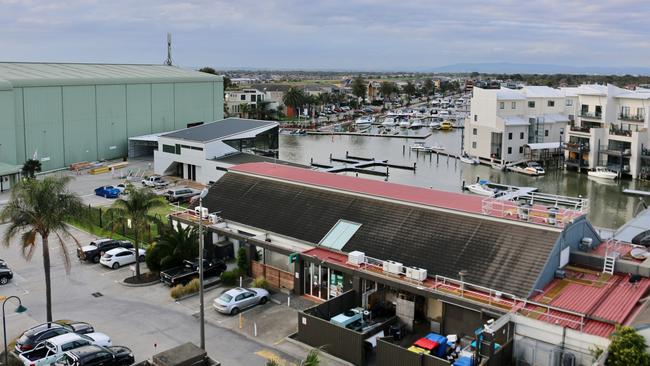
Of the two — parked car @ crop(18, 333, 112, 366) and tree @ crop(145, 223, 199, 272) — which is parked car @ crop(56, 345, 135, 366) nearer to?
parked car @ crop(18, 333, 112, 366)

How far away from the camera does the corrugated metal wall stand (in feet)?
156

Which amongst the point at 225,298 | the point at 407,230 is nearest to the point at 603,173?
the point at 407,230

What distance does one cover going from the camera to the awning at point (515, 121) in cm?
5827

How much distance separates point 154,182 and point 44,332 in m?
27.0

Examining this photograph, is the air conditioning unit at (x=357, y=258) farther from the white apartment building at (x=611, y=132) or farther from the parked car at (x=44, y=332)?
the white apartment building at (x=611, y=132)

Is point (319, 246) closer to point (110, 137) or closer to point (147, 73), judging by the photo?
point (110, 137)

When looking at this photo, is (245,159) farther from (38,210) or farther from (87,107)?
(38,210)

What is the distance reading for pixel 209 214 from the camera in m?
26.3

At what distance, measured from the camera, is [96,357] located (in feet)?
53.5

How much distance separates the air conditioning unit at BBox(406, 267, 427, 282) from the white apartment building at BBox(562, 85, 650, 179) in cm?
4089

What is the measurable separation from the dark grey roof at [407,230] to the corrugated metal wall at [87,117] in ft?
91.6

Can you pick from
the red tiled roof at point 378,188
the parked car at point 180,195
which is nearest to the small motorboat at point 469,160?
the parked car at point 180,195

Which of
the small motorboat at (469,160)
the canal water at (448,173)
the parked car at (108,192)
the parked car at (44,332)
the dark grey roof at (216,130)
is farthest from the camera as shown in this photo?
the small motorboat at (469,160)

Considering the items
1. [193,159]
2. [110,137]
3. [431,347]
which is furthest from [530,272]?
[110,137]
